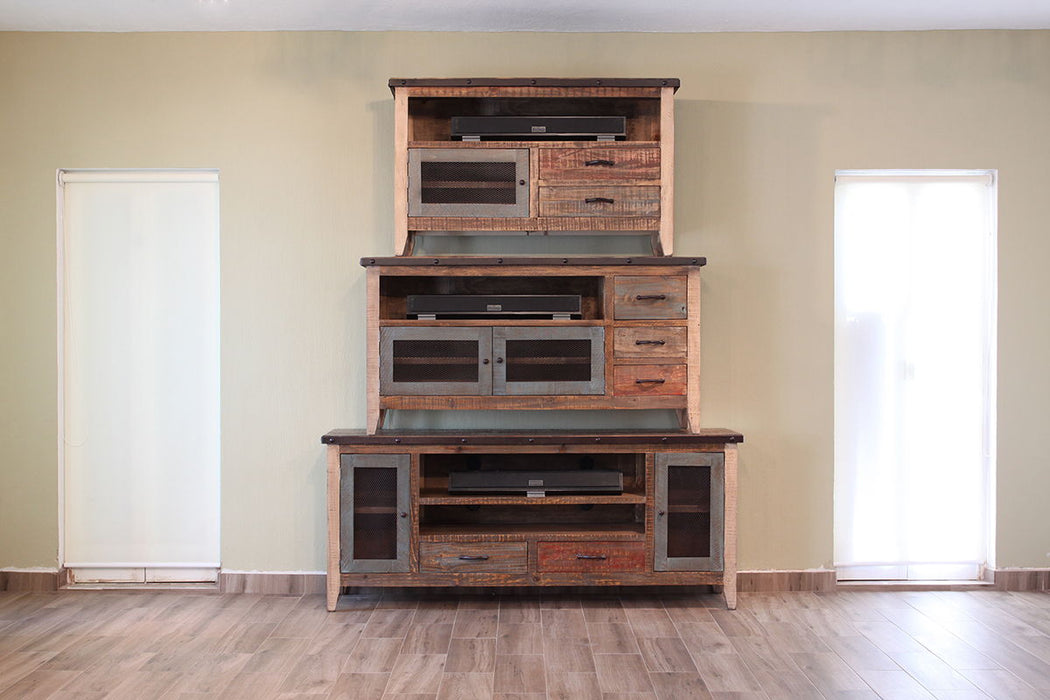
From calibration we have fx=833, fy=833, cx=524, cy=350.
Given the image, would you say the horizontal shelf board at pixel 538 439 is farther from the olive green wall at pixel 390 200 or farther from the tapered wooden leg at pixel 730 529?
the olive green wall at pixel 390 200

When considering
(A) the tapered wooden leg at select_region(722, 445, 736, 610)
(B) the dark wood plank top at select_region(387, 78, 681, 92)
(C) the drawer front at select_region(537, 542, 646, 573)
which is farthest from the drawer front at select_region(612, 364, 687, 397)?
(B) the dark wood plank top at select_region(387, 78, 681, 92)

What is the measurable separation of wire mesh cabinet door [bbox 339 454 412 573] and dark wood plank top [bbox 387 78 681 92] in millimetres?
1461

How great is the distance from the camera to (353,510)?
321 centimetres

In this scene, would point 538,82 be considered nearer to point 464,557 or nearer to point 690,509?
point 690,509

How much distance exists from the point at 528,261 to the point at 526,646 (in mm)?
1415

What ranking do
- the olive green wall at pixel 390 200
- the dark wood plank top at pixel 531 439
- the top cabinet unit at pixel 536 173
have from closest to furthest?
the dark wood plank top at pixel 531 439 < the top cabinet unit at pixel 536 173 < the olive green wall at pixel 390 200

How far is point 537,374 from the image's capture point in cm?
327

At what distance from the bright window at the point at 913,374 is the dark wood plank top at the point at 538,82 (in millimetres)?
984

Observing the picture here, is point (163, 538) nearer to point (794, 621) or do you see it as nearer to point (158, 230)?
point (158, 230)

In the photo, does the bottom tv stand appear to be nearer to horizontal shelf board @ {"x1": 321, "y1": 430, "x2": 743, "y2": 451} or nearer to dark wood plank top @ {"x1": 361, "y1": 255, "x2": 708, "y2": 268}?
horizontal shelf board @ {"x1": 321, "y1": 430, "x2": 743, "y2": 451}

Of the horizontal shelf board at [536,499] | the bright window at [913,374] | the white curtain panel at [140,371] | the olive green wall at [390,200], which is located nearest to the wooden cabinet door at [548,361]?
the horizontal shelf board at [536,499]

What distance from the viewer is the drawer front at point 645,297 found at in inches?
129

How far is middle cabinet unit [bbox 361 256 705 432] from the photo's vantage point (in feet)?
10.7

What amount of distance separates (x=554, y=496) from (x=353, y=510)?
781 millimetres
